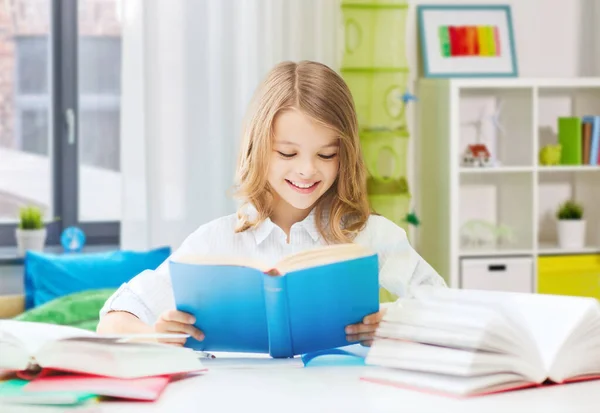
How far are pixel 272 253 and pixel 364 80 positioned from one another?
2022 mm

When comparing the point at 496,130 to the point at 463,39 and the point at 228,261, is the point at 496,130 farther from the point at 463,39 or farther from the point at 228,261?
the point at 228,261

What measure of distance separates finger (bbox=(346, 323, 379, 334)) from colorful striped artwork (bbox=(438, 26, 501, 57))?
9.25ft

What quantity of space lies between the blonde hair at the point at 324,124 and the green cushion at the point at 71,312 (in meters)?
1.24

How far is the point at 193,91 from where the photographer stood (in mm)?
3834

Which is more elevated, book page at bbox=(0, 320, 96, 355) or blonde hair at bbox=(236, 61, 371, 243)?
blonde hair at bbox=(236, 61, 371, 243)

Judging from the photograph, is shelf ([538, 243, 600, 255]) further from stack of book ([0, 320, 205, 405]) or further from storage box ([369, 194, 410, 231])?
stack of book ([0, 320, 205, 405])

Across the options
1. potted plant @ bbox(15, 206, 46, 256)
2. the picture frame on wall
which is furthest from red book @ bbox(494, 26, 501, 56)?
potted plant @ bbox(15, 206, 46, 256)

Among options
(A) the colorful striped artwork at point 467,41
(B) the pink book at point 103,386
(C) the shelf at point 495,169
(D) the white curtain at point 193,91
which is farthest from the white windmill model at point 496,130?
(B) the pink book at point 103,386

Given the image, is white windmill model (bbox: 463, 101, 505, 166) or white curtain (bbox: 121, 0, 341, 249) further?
white windmill model (bbox: 463, 101, 505, 166)

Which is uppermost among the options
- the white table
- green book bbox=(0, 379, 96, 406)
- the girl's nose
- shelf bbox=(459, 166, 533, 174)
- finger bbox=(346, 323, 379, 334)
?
the girl's nose

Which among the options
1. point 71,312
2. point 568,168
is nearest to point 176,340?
point 71,312

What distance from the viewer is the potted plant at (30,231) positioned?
3742 millimetres

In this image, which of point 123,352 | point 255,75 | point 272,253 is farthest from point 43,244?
point 123,352

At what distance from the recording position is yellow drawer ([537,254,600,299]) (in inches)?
155
